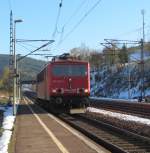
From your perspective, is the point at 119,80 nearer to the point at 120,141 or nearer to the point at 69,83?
the point at 69,83

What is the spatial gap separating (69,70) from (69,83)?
889 millimetres

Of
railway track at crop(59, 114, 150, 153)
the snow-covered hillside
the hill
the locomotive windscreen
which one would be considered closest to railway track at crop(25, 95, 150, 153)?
railway track at crop(59, 114, 150, 153)

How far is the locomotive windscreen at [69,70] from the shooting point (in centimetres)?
3231

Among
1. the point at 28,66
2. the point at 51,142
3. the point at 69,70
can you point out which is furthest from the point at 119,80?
the point at 51,142

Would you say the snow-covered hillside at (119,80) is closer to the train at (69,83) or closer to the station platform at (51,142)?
the train at (69,83)

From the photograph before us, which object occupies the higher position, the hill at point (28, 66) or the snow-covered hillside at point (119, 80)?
the hill at point (28, 66)

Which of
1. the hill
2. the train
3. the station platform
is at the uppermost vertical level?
the hill

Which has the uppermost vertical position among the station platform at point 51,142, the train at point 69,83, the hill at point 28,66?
the hill at point 28,66

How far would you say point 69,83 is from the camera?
3197 cm

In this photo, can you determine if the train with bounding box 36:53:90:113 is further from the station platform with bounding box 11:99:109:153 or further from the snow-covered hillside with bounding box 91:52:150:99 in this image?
the snow-covered hillside with bounding box 91:52:150:99

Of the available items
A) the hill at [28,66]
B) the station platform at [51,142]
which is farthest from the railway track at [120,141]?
the hill at [28,66]

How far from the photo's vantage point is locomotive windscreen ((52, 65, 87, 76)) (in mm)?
32312

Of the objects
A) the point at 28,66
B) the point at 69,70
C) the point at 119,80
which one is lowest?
the point at 69,70

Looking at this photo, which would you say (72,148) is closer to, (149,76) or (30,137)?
(30,137)
